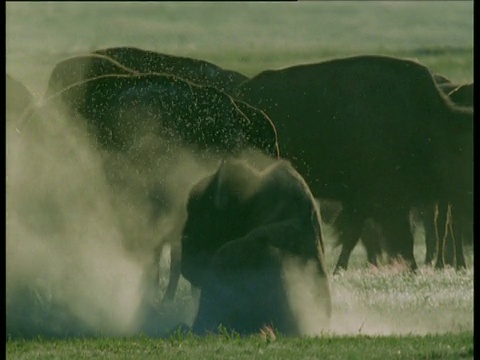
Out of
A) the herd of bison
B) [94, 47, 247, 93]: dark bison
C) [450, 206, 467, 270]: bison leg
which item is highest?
[94, 47, 247, 93]: dark bison

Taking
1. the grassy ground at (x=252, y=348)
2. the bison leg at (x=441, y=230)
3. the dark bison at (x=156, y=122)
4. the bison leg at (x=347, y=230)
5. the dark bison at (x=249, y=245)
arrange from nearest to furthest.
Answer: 1. the grassy ground at (x=252, y=348)
2. the dark bison at (x=249, y=245)
3. the dark bison at (x=156, y=122)
4. the bison leg at (x=347, y=230)
5. the bison leg at (x=441, y=230)

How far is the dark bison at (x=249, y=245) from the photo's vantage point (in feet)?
33.3

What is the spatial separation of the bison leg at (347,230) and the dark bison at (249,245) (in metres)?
0.22

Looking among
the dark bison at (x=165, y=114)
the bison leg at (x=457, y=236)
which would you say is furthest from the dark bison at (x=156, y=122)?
the bison leg at (x=457, y=236)

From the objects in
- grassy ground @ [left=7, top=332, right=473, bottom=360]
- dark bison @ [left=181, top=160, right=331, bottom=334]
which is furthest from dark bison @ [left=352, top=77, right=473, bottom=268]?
grassy ground @ [left=7, top=332, right=473, bottom=360]

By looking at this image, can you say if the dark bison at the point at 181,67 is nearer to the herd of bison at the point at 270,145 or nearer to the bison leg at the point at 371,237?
the herd of bison at the point at 270,145

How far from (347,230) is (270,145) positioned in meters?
0.83

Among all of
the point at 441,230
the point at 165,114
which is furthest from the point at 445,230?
the point at 165,114

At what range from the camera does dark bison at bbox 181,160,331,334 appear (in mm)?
10164

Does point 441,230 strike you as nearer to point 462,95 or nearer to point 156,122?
point 462,95

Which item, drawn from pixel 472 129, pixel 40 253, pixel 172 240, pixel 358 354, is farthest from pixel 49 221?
pixel 472 129

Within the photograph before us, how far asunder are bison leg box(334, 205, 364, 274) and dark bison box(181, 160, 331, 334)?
0.22 metres

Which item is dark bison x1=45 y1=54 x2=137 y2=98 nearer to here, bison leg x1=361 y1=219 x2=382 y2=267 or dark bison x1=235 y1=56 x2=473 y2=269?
dark bison x1=235 y1=56 x2=473 y2=269

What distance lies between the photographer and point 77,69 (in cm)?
1034
